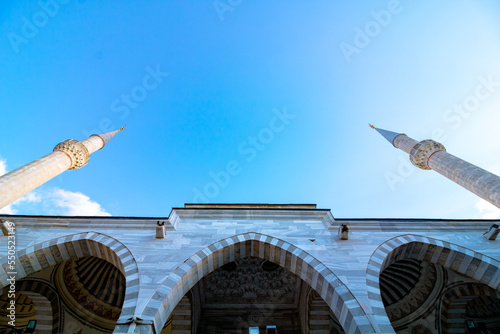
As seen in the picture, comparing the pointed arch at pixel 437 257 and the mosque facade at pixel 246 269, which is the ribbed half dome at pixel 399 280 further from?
the pointed arch at pixel 437 257

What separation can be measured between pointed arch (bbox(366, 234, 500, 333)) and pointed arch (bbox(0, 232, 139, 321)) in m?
5.19

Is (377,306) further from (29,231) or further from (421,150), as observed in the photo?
(29,231)

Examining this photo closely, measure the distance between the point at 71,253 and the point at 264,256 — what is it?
4711 millimetres

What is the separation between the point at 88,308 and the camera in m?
8.44

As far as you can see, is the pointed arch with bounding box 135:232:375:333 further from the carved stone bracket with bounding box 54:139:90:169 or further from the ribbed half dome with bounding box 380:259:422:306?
the carved stone bracket with bounding box 54:139:90:169

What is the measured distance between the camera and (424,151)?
395 inches

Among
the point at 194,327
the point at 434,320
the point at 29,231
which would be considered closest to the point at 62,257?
the point at 29,231

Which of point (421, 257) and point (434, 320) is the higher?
point (421, 257)

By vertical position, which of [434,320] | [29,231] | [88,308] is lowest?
[434,320]

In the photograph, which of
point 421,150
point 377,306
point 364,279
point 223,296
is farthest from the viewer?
point 421,150

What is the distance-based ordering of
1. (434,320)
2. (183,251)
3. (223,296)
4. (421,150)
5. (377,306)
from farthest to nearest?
(421,150), (223,296), (434,320), (183,251), (377,306)

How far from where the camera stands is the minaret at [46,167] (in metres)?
6.66

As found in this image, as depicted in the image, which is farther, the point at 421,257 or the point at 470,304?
the point at 470,304

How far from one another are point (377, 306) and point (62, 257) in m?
7.10
